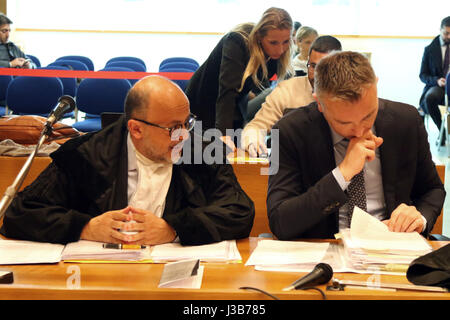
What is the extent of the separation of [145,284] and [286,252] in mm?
470

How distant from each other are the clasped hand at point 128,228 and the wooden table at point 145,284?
177 millimetres

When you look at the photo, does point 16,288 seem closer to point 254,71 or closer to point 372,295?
point 372,295

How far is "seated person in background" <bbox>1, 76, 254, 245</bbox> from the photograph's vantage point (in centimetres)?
184

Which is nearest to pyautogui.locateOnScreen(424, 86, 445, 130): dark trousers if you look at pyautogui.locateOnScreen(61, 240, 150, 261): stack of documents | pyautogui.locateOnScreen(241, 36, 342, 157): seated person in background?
pyautogui.locateOnScreen(241, 36, 342, 157): seated person in background

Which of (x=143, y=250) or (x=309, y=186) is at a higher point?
(x=309, y=186)

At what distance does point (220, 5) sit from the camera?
455 inches

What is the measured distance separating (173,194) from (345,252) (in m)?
0.67

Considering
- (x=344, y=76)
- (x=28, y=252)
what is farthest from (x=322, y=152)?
(x=28, y=252)

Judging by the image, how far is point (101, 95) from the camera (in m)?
5.79

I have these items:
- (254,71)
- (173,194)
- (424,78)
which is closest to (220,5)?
(424,78)

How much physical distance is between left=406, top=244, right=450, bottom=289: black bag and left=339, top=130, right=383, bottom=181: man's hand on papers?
1.36 feet

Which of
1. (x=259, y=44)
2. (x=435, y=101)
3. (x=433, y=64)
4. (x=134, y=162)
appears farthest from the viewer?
(x=433, y=64)

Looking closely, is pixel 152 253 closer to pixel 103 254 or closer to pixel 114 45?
pixel 103 254

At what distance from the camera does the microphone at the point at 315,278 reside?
1440 mm
